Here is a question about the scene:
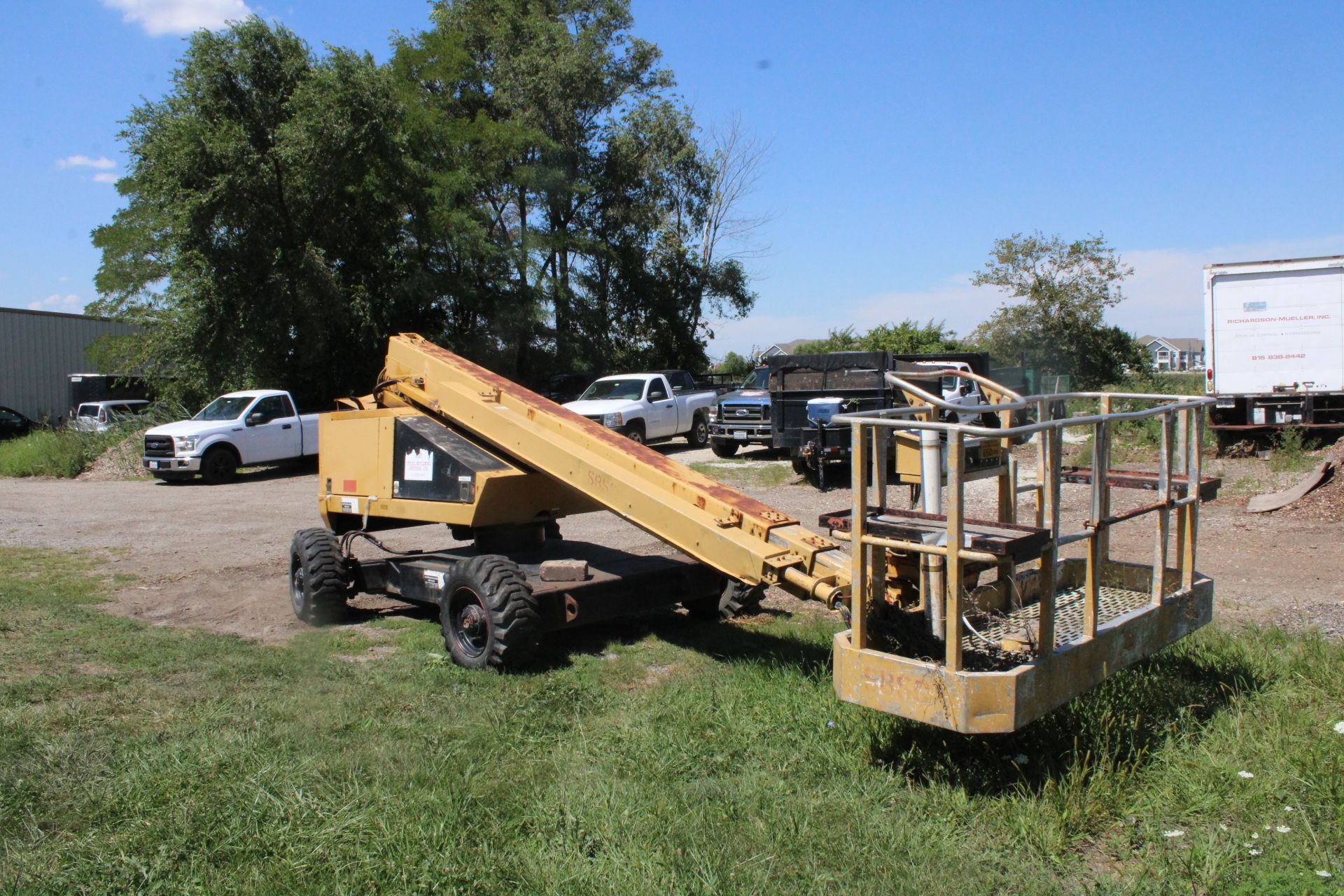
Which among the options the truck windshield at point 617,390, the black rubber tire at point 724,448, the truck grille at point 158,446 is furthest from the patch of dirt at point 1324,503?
the truck grille at point 158,446

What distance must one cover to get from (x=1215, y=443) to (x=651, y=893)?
17747mm

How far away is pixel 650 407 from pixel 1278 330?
11944 millimetres

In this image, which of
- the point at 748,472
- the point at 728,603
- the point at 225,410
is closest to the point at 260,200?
the point at 225,410

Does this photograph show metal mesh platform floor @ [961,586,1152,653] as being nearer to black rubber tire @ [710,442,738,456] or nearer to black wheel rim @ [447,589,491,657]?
black wheel rim @ [447,589,491,657]

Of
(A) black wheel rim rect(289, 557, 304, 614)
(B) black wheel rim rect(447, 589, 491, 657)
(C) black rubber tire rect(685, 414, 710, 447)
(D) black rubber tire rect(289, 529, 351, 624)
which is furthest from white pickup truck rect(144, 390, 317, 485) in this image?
(B) black wheel rim rect(447, 589, 491, 657)

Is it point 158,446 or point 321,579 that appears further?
point 158,446

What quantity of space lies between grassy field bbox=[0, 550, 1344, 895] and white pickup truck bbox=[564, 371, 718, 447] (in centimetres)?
1501

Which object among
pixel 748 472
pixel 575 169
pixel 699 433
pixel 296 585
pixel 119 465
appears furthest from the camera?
pixel 575 169

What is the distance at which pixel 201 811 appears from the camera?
400 cm

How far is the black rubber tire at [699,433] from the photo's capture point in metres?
23.7

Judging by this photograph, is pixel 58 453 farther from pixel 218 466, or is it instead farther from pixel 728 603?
pixel 728 603

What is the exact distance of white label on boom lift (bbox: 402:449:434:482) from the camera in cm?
725

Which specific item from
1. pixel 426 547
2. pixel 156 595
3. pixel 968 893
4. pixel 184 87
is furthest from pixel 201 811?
pixel 184 87

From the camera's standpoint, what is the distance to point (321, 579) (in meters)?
7.66
